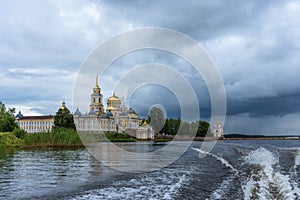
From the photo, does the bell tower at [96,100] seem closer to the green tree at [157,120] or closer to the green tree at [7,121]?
the green tree at [157,120]

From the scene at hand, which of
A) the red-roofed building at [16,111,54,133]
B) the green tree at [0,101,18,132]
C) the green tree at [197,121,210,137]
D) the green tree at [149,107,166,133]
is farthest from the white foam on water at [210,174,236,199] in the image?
the green tree at [197,121,210,137]

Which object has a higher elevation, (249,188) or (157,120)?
(157,120)

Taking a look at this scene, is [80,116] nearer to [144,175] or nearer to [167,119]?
[167,119]

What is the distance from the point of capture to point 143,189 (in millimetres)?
13586

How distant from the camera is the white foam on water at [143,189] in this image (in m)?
12.2

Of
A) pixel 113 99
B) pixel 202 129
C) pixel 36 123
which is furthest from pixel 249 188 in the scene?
pixel 202 129

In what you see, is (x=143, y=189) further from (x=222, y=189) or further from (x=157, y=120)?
(x=157, y=120)

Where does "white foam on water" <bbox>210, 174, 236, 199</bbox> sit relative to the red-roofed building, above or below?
below

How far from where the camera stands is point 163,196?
12211 mm

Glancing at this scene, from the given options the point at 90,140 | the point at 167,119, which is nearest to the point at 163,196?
the point at 90,140

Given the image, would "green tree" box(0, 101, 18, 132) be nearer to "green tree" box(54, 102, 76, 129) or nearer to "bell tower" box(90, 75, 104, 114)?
"green tree" box(54, 102, 76, 129)

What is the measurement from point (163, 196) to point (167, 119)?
123074 millimetres

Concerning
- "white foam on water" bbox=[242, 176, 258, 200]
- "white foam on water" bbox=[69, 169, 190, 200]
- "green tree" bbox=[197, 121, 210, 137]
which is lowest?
"white foam on water" bbox=[69, 169, 190, 200]

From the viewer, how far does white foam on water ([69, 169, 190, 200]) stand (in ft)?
40.0
